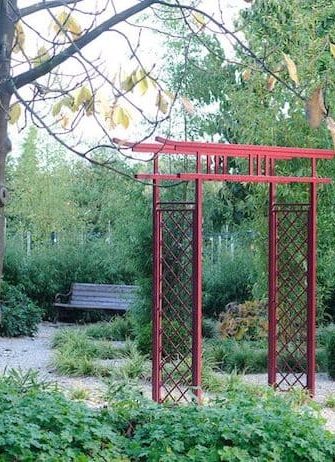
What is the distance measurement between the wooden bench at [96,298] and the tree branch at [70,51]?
1167 centimetres

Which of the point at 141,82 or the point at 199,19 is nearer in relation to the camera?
the point at 141,82

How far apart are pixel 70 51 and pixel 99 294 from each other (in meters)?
12.3

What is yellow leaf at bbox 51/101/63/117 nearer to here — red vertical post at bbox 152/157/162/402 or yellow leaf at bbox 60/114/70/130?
yellow leaf at bbox 60/114/70/130

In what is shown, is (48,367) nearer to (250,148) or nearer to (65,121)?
(250,148)

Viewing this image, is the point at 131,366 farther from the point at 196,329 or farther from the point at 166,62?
the point at 166,62

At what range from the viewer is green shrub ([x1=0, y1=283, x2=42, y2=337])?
1352 cm

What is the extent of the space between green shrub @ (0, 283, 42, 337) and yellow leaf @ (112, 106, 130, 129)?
10.1 m

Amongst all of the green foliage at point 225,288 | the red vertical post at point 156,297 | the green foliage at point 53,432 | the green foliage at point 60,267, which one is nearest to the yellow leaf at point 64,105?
the green foliage at point 53,432

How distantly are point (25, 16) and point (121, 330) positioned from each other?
9352 millimetres

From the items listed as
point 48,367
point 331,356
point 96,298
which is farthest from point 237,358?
point 96,298

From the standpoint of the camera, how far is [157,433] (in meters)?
4.69

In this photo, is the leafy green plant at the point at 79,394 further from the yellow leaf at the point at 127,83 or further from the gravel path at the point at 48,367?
the yellow leaf at the point at 127,83

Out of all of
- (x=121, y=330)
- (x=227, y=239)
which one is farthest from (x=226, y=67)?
(x=121, y=330)

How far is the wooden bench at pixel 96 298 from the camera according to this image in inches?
611
